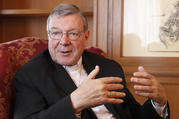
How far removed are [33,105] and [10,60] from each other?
0.32 metres

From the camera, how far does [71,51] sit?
1370 mm

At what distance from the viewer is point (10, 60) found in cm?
130

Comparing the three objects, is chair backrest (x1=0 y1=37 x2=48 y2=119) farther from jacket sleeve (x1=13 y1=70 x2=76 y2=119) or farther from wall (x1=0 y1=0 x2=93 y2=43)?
wall (x1=0 y1=0 x2=93 y2=43)

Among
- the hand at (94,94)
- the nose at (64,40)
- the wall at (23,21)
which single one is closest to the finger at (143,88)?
the hand at (94,94)

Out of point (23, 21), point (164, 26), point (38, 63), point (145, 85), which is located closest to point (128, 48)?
point (164, 26)

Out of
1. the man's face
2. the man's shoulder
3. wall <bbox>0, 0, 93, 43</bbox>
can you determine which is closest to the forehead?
the man's face

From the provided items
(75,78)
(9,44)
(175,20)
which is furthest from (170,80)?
(9,44)

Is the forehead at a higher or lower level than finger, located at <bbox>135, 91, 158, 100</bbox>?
higher

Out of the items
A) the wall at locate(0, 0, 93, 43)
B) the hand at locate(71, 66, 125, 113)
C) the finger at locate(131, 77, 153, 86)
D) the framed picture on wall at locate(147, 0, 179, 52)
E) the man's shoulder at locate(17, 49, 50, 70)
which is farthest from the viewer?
the wall at locate(0, 0, 93, 43)

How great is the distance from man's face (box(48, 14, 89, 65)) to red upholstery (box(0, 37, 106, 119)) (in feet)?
0.70

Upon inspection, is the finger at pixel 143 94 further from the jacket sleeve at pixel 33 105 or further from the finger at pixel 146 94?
the jacket sleeve at pixel 33 105

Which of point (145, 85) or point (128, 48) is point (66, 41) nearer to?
point (145, 85)

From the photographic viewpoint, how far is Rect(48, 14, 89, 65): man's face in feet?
4.28

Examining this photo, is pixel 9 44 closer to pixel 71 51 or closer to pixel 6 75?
pixel 6 75
